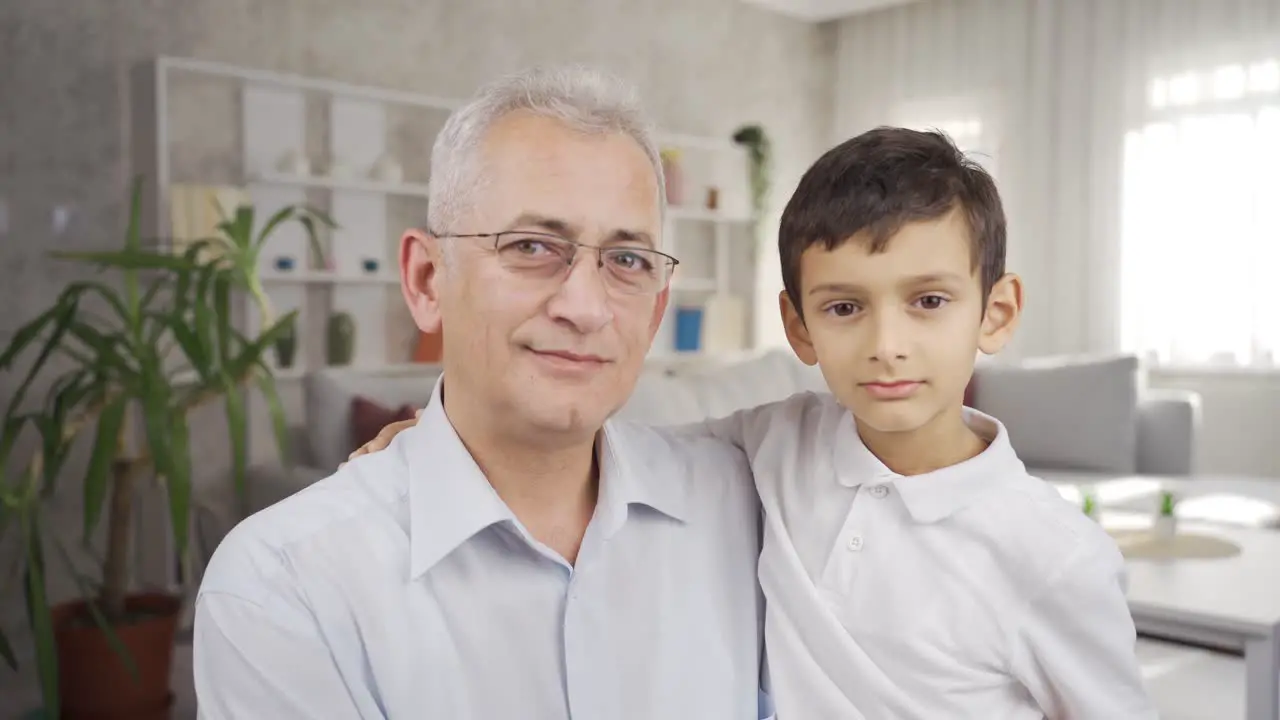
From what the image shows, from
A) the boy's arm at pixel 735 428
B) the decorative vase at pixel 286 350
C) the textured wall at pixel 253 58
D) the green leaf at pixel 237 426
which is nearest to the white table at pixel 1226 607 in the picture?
the boy's arm at pixel 735 428

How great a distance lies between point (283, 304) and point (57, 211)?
0.89 meters

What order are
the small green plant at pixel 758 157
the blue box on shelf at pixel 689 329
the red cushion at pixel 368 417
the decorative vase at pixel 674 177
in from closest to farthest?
the red cushion at pixel 368 417
the decorative vase at pixel 674 177
the blue box on shelf at pixel 689 329
the small green plant at pixel 758 157

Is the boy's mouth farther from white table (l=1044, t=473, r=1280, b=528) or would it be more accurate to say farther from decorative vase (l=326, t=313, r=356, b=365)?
decorative vase (l=326, t=313, r=356, b=365)

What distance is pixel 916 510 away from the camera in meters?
1.03

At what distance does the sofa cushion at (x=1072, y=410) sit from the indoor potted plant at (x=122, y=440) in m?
2.92

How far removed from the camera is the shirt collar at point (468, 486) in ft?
2.93

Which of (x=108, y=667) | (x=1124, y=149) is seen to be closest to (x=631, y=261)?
(x=108, y=667)

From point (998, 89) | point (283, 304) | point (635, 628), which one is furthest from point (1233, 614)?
point (998, 89)

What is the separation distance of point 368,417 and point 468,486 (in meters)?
1.92

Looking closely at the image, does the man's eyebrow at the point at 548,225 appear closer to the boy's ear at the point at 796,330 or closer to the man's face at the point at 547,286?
the man's face at the point at 547,286

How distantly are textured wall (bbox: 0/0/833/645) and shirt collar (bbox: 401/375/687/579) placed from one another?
310cm

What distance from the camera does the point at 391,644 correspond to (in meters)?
0.85

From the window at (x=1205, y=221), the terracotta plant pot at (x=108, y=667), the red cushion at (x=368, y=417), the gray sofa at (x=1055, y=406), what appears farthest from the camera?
the window at (x=1205, y=221)

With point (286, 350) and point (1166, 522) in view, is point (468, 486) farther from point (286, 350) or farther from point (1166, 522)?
point (286, 350)
